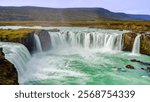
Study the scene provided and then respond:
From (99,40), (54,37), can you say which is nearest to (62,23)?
(54,37)

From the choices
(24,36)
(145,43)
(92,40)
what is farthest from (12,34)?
(145,43)

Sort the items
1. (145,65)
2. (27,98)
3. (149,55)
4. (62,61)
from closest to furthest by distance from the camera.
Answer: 1. (27,98)
2. (62,61)
3. (145,65)
4. (149,55)

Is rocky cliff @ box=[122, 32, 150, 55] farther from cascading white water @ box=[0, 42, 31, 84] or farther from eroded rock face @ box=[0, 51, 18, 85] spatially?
eroded rock face @ box=[0, 51, 18, 85]

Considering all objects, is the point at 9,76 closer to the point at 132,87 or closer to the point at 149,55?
the point at 132,87

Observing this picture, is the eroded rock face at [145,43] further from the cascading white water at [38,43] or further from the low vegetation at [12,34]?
the low vegetation at [12,34]

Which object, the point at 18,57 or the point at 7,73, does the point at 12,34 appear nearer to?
the point at 18,57

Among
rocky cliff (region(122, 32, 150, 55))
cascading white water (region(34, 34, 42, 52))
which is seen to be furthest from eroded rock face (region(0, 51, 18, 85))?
rocky cliff (region(122, 32, 150, 55))

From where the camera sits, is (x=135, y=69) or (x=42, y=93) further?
(x=135, y=69)
